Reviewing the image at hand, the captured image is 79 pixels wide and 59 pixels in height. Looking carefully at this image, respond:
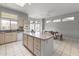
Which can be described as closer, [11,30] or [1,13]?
[1,13]

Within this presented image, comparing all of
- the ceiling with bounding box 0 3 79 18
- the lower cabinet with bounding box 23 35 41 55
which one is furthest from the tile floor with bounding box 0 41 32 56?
the ceiling with bounding box 0 3 79 18

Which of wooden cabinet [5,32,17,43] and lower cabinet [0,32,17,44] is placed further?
wooden cabinet [5,32,17,43]

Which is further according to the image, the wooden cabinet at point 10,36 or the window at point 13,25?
the window at point 13,25

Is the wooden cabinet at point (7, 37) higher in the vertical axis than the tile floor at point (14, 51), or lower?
higher

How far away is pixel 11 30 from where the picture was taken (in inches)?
187

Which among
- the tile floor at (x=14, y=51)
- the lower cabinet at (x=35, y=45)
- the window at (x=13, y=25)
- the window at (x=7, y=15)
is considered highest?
the window at (x=7, y=15)

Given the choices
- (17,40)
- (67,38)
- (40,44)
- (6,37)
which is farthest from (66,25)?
(6,37)

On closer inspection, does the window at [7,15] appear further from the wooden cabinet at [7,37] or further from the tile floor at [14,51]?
the tile floor at [14,51]

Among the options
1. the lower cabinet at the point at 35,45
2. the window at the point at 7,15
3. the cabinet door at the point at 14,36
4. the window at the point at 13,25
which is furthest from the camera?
the window at the point at 13,25

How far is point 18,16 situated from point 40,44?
10.9 feet

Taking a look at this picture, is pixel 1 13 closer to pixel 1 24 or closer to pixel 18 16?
pixel 1 24

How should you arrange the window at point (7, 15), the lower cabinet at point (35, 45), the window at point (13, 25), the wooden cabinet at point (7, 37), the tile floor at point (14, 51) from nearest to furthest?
the lower cabinet at point (35, 45)
the tile floor at point (14, 51)
the window at point (7, 15)
the wooden cabinet at point (7, 37)
the window at point (13, 25)

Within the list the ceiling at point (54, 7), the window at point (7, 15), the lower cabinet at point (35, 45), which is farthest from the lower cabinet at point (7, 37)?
the lower cabinet at point (35, 45)

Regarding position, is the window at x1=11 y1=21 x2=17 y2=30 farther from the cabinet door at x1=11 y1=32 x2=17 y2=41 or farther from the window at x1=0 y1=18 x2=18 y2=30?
the cabinet door at x1=11 y1=32 x2=17 y2=41
